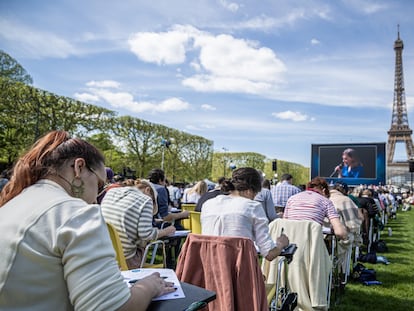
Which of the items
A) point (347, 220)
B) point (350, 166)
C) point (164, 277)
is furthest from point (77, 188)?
point (350, 166)

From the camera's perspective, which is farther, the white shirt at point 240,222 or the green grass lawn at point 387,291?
the green grass lawn at point 387,291

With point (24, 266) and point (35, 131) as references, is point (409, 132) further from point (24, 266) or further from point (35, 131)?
point (24, 266)

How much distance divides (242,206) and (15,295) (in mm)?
1913

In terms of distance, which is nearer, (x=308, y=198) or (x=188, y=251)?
(x=188, y=251)

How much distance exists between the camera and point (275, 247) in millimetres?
2828

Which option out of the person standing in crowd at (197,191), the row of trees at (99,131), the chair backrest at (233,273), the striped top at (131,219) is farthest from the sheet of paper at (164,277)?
the row of trees at (99,131)

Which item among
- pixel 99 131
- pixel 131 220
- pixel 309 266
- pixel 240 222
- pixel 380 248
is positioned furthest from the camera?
pixel 99 131

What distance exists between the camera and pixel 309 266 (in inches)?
145

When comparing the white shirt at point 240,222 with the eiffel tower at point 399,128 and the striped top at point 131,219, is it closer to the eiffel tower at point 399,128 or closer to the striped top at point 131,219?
the striped top at point 131,219

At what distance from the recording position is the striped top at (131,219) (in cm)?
330

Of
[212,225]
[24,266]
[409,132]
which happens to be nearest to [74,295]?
[24,266]

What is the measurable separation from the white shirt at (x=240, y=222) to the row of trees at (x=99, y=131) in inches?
364

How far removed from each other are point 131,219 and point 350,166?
87.1ft

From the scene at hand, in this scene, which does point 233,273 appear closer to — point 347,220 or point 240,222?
point 240,222
